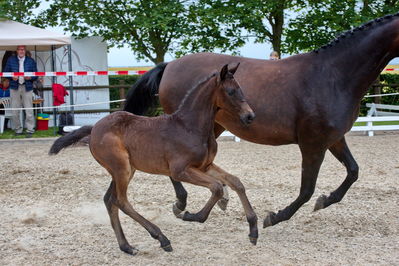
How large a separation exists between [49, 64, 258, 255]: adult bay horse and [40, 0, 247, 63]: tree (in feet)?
28.3

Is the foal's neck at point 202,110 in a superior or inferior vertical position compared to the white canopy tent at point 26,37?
inferior

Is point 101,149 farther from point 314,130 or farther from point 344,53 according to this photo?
point 344,53

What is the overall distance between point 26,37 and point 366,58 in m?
9.00

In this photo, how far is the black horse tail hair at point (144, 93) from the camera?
19.7ft

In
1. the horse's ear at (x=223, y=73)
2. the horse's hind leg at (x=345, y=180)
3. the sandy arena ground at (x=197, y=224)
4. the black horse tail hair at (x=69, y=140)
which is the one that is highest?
the horse's ear at (x=223, y=73)

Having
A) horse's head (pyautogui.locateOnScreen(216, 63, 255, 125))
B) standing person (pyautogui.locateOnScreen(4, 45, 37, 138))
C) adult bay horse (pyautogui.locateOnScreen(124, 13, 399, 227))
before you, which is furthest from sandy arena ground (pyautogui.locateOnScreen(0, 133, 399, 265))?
standing person (pyautogui.locateOnScreen(4, 45, 37, 138))

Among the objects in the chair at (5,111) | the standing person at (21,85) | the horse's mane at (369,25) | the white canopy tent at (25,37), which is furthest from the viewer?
the chair at (5,111)

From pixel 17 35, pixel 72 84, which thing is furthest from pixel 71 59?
pixel 17 35

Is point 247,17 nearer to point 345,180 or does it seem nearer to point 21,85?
point 21,85

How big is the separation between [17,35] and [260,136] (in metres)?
8.79

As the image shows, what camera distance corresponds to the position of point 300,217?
5344 millimetres

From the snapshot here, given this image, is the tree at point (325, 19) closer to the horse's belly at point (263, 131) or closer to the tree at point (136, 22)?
the tree at point (136, 22)

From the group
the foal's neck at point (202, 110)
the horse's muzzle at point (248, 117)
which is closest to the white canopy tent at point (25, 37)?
the foal's neck at point (202, 110)

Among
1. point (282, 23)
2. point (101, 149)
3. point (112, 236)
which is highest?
point (282, 23)
